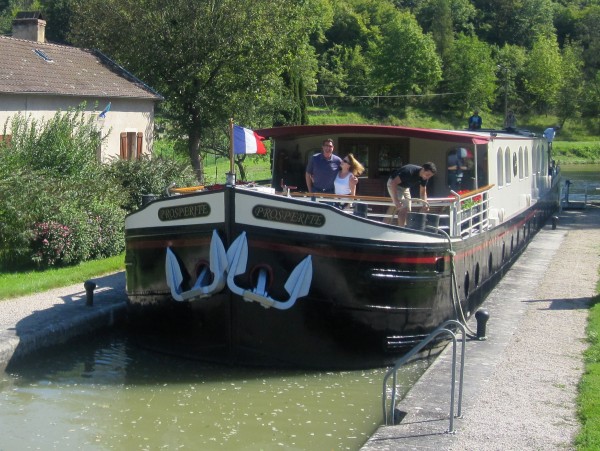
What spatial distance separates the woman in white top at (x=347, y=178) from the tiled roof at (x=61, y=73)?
920 cm

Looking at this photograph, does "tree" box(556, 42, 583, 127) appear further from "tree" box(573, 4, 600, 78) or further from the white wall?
the white wall

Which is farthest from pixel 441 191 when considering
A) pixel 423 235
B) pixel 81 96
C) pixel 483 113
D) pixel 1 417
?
pixel 483 113

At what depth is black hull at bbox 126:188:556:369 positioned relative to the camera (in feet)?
36.2

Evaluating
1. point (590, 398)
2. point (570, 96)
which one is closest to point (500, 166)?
point (590, 398)

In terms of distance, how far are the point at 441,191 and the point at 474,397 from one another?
6699 mm

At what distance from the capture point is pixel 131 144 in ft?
81.3

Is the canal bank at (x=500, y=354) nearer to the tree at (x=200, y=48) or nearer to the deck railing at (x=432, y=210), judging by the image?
the deck railing at (x=432, y=210)

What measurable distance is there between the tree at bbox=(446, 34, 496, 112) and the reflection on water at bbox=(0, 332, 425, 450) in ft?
245

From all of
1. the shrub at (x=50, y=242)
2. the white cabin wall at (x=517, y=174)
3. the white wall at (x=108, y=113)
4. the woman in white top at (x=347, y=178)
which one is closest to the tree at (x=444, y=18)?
the white cabin wall at (x=517, y=174)

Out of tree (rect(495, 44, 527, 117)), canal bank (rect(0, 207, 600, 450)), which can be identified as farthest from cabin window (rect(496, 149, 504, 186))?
tree (rect(495, 44, 527, 117))

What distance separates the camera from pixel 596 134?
3499 inches

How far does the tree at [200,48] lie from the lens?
26.3 m

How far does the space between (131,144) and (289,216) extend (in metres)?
14.6

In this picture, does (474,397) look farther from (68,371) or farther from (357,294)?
(68,371)
